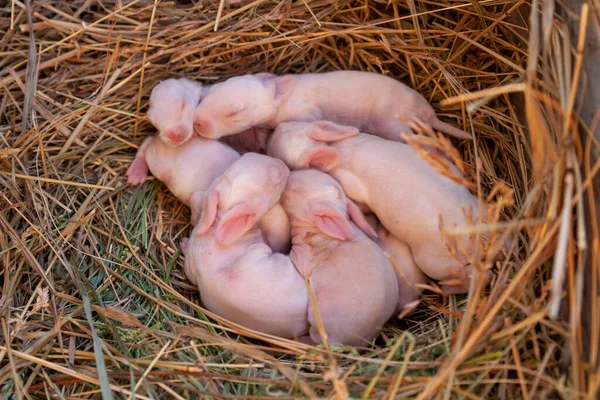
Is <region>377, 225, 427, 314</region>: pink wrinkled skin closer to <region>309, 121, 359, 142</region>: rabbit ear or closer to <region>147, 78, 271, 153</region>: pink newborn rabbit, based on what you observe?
<region>309, 121, 359, 142</region>: rabbit ear

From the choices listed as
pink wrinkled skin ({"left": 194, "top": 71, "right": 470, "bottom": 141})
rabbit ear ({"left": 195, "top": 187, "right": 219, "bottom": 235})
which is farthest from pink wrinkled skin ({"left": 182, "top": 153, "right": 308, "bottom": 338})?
pink wrinkled skin ({"left": 194, "top": 71, "right": 470, "bottom": 141})

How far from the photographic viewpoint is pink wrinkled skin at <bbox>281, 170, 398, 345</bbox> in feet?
7.79

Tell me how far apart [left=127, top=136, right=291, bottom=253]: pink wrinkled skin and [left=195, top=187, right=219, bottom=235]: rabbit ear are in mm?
167

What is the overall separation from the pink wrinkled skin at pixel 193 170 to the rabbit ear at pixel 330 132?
36cm

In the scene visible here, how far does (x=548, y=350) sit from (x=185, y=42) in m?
2.15

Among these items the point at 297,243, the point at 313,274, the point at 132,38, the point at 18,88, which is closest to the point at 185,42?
the point at 132,38

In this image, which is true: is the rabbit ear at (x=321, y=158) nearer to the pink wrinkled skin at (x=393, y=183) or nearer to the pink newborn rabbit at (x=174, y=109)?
the pink wrinkled skin at (x=393, y=183)

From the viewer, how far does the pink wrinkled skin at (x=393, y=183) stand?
250 cm

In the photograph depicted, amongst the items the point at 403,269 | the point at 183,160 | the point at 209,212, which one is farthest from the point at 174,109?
the point at 403,269

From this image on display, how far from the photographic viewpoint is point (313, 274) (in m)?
2.55

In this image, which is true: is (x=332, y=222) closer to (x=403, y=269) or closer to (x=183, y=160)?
(x=403, y=269)

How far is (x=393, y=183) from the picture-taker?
104 inches

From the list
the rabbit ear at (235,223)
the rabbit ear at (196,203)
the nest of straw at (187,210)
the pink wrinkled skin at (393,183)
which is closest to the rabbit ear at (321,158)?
the pink wrinkled skin at (393,183)

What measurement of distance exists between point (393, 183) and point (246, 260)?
687 millimetres
